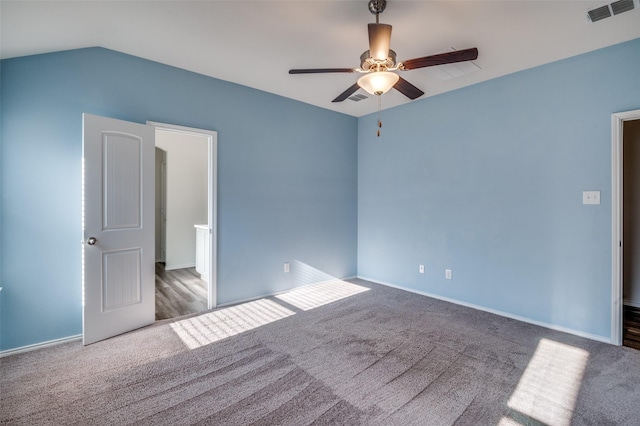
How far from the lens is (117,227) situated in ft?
9.23

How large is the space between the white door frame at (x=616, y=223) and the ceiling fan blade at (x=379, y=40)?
2.38 meters

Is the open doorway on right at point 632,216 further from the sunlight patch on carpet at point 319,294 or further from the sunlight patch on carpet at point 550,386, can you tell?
the sunlight patch on carpet at point 319,294

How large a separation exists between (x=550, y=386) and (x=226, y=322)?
2860 millimetres

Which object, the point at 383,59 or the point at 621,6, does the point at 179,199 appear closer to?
the point at 383,59

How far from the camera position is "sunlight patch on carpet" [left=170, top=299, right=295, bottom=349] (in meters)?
2.84

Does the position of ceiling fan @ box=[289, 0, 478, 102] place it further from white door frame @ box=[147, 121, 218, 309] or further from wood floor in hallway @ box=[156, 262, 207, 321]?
wood floor in hallway @ box=[156, 262, 207, 321]

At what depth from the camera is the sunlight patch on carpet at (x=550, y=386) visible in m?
1.80

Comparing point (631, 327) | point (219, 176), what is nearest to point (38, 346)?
point (219, 176)

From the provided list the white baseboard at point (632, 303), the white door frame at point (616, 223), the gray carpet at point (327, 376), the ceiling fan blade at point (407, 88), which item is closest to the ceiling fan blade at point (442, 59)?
the ceiling fan blade at point (407, 88)

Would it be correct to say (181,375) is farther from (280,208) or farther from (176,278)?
(176,278)

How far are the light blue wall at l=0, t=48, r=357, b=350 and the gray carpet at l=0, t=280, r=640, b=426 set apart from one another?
63cm

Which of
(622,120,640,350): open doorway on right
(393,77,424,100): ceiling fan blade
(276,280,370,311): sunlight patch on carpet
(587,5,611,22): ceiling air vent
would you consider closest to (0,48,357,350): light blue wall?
(276,280,370,311): sunlight patch on carpet

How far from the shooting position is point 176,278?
516 centimetres

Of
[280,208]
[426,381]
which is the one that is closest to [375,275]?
[280,208]
